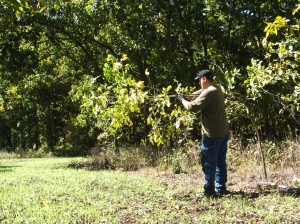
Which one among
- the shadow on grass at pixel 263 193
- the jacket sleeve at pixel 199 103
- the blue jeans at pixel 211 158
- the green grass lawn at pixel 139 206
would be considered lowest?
the green grass lawn at pixel 139 206

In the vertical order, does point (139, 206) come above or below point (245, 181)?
below

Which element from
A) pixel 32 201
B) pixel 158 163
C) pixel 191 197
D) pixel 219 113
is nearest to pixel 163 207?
pixel 191 197

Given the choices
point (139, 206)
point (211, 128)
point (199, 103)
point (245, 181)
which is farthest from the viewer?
point (245, 181)

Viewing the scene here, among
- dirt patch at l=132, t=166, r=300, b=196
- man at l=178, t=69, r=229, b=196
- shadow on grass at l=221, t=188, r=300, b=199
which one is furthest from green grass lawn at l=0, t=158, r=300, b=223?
man at l=178, t=69, r=229, b=196

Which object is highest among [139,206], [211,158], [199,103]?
[199,103]

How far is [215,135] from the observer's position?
20.1 ft

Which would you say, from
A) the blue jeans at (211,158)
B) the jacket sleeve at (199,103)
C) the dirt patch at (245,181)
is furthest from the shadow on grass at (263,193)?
the jacket sleeve at (199,103)

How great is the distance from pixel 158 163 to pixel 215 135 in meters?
5.83

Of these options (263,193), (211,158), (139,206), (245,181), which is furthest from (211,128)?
(245,181)

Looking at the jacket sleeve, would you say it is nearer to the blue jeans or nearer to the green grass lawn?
the blue jeans

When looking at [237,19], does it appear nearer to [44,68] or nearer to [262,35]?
[262,35]

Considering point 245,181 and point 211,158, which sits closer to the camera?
A: point 211,158

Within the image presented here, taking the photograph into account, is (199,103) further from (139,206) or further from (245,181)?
(245,181)

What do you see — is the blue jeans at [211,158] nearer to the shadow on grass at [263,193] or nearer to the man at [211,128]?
the man at [211,128]
